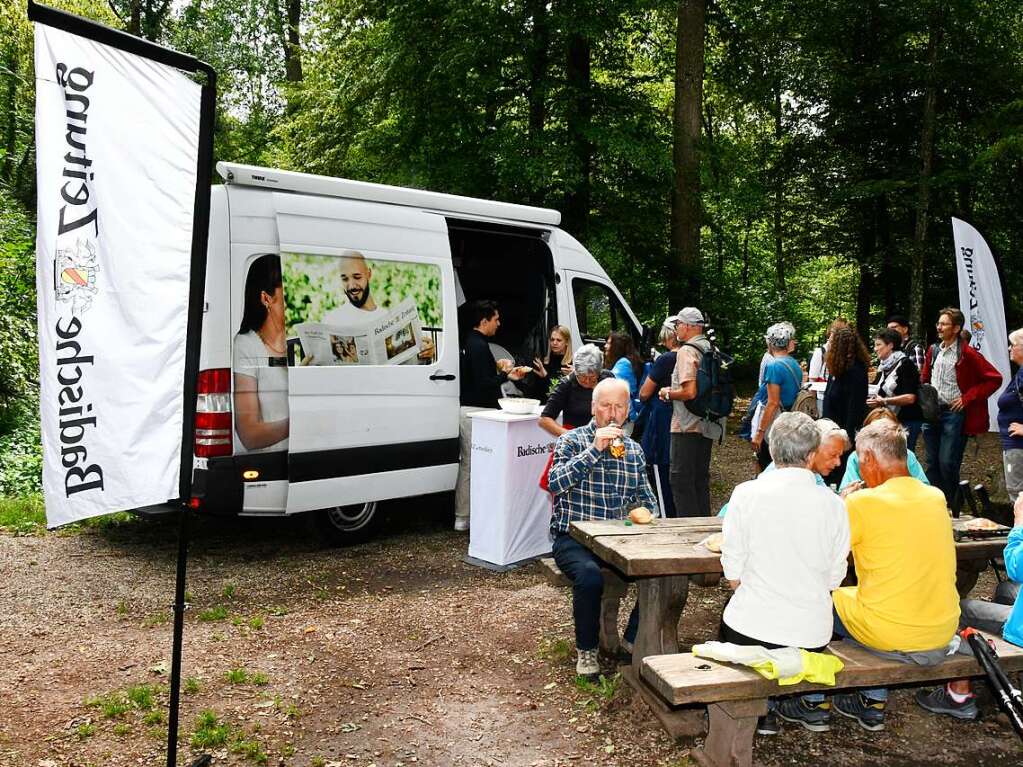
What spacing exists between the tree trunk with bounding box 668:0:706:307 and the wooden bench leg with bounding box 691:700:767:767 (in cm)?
1176

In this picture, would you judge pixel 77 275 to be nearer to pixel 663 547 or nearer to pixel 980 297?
pixel 663 547

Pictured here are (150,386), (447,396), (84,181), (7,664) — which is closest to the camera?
(84,181)

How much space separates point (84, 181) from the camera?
3066mm

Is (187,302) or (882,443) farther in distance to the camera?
(882,443)

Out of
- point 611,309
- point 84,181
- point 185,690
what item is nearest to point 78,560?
point 185,690

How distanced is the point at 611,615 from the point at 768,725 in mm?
1145

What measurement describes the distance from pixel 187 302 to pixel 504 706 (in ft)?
8.09

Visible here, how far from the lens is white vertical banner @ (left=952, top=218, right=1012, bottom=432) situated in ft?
27.7

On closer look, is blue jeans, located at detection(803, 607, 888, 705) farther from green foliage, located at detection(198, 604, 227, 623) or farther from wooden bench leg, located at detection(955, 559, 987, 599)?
green foliage, located at detection(198, 604, 227, 623)

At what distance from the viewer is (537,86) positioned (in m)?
13.9

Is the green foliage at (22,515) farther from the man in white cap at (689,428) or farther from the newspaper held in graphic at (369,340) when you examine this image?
the man in white cap at (689,428)

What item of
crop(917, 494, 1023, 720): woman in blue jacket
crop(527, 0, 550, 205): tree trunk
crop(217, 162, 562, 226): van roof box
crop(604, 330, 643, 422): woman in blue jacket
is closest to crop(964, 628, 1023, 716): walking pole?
crop(917, 494, 1023, 720): woman in blue jacket

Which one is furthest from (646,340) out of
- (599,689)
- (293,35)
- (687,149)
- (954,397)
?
(293,35)

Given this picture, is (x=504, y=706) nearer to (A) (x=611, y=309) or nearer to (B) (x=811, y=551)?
(B) (x=811, y=551)
